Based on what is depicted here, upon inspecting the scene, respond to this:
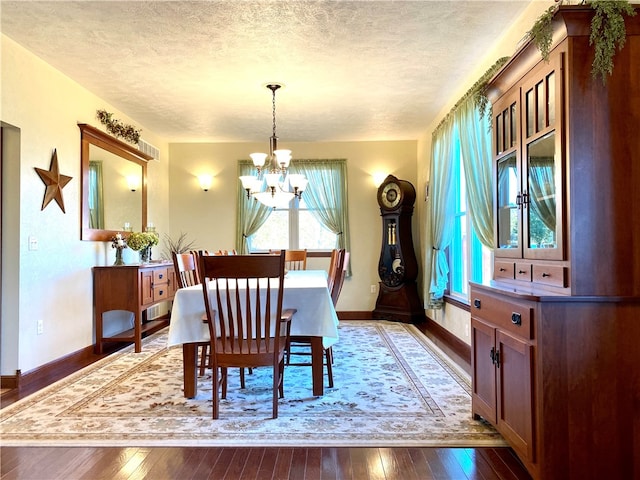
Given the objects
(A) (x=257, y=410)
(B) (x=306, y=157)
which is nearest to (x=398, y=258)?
(B) (x=306, y=157)

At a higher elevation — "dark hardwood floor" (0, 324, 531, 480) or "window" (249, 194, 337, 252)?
"window" (249, 194, 337, 252)

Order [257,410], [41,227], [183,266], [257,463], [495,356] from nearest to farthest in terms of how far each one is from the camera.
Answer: [257,463]
[495,356]
[257,410]
[183,266]
[41,227]

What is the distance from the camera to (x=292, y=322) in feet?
9.01

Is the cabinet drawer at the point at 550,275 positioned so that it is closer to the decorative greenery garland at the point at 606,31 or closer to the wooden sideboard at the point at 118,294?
the decorative greenery garland at the point at 606,31

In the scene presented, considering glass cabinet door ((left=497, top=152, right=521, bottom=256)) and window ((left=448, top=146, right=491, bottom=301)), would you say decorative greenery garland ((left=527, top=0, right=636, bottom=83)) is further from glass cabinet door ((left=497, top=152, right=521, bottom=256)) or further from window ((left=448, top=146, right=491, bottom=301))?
window ((left=448, top=146, right=491, bottom=301))

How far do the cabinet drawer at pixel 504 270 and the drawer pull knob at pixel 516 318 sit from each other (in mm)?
484

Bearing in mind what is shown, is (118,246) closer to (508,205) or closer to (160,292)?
(160,292)

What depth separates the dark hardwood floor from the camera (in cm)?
186

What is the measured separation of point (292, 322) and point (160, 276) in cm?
256

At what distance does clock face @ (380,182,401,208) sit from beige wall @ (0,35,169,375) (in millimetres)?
3755

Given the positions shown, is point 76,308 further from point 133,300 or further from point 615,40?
point 615,40

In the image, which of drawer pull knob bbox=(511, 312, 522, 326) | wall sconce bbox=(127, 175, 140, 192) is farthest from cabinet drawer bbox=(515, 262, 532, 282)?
wall sconce bbox=(127, 175, 140, 192)

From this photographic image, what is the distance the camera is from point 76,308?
3854 mm

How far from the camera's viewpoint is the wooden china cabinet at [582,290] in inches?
65.8
